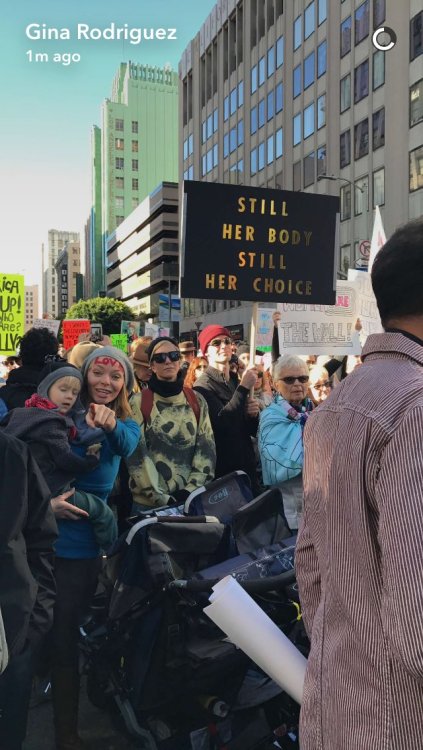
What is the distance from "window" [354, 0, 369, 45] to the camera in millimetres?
31281

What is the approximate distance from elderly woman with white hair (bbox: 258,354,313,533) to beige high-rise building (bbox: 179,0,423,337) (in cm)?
1603

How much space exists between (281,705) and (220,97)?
53.8 metres

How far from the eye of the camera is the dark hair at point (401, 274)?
1296 mm

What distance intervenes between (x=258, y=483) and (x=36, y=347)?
209 centimetres

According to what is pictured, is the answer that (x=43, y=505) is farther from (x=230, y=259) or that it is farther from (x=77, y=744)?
(x=230, y=259)

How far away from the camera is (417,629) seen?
3.41 ft

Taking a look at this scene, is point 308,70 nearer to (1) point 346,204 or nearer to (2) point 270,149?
(2) point 270,149

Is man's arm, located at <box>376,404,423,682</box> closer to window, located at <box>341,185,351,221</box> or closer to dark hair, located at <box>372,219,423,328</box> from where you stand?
dark hair, located at <box>372,219,423,328</box>

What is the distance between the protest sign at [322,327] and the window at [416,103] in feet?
81.0

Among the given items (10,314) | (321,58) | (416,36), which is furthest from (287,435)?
(321,58)

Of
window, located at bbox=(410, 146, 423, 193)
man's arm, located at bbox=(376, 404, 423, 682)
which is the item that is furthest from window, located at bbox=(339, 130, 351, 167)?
man's arm, located at bbox=(376, 404, 423, 682)

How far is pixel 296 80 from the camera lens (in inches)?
1540

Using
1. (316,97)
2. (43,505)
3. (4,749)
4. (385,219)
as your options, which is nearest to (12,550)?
(43,505)

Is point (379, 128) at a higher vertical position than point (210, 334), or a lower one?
higher
